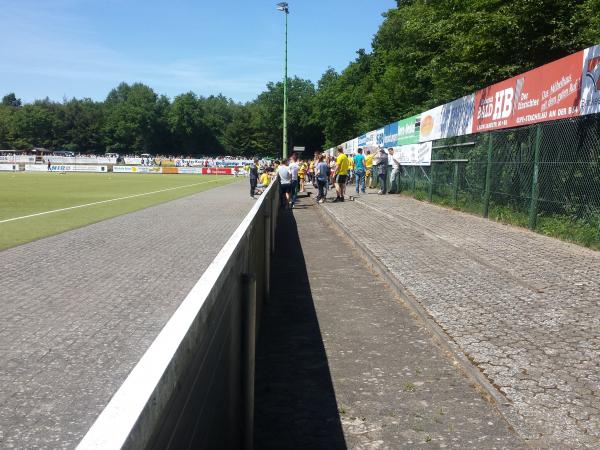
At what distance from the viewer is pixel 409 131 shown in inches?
856

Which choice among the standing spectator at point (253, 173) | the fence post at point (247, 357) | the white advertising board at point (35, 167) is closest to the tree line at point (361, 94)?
the standing spectator at point (253, 173)

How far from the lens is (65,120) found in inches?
5723

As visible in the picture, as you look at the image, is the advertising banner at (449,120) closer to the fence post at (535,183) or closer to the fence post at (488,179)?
the fence post at (488,179)

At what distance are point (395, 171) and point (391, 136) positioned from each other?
293cm

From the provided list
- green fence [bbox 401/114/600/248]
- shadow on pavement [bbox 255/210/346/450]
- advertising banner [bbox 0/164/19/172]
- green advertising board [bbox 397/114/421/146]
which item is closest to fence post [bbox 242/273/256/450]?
shadow on pavement [bbox 255/210/346/450]

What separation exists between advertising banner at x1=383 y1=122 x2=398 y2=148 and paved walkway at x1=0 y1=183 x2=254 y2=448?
1425 centimetres

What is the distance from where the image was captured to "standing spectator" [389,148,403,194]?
22.5m

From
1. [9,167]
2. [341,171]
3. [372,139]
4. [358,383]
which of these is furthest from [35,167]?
[358,383]

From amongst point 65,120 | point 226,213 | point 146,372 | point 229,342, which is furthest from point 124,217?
point 65,120

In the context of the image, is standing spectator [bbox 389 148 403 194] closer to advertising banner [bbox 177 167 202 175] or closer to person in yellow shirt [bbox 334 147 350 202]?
person in yellow shirt [bbox 334 147 350 202]

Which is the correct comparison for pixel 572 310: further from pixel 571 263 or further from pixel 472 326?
pixel 571 263

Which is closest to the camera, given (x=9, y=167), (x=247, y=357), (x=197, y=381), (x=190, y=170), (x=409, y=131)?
(x=197, y=381)

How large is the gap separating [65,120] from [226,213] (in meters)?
144

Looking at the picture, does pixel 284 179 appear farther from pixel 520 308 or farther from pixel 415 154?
pixel 520 308
